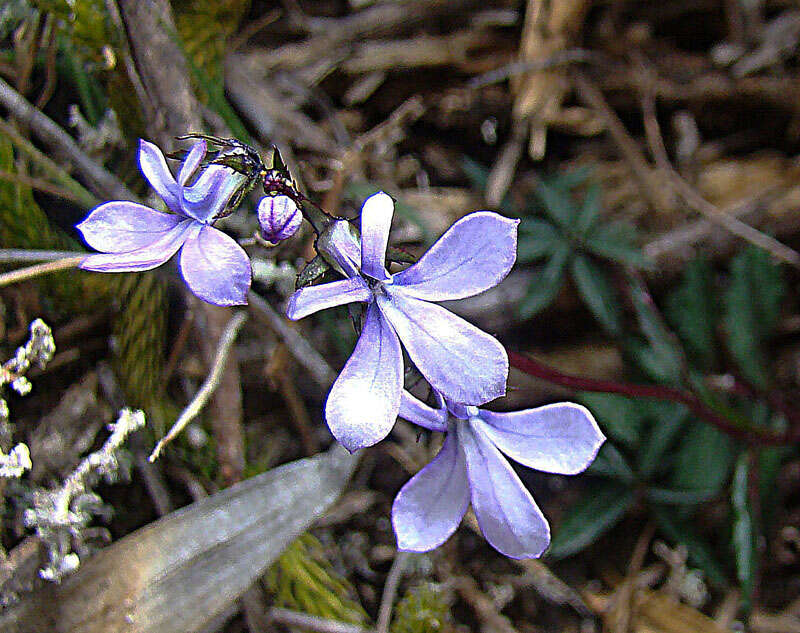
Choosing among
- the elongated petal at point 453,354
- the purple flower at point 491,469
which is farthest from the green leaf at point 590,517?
the elongated petal at point 453,354

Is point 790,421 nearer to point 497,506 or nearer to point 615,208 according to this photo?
point 615,208

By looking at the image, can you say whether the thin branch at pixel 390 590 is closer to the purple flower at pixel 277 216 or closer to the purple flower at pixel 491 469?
the purple flower at pixel 491 469

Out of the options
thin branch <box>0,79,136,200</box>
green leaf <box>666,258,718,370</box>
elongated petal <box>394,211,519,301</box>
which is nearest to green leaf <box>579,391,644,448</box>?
green leaf <box>666,258,718,370</box>

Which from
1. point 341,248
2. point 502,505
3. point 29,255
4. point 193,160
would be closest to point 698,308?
point 502,505

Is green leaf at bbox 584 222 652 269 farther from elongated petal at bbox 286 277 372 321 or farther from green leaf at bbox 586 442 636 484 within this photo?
elongated petal at bbox 286 277 372 321

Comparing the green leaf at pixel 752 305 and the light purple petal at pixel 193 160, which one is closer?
the light purple petal at pixel 193 160

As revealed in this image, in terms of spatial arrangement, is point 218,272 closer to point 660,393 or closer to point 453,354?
point 453,354
